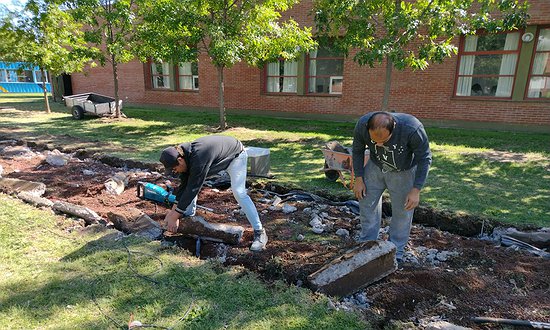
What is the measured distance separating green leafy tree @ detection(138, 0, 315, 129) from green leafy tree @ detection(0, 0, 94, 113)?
5.17 metres

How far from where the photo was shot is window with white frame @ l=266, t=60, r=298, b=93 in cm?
1505

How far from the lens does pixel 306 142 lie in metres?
10.3

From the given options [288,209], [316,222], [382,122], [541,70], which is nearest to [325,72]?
[541,70]

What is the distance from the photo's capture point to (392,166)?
335 cm

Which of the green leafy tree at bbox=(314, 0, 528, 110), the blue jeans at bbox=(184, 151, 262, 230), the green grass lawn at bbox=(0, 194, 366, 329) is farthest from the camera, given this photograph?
the green leafy tree at bbox=(314, 0, 528, 110)

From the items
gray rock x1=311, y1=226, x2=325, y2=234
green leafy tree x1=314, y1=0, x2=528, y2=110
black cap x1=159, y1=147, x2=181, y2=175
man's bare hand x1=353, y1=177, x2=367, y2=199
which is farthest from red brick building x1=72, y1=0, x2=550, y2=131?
man's bare hand x1=353, y1=177, x2=367, y2=199

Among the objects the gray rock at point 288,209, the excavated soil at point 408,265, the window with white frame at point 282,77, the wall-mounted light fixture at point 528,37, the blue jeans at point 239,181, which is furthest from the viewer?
the window with white frame at point 282,77

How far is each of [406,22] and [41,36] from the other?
48.0ft

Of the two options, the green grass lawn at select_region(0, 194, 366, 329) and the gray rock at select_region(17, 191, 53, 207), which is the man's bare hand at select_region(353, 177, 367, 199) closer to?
the green grass lawn at select_region(0, 194, 366, 329)

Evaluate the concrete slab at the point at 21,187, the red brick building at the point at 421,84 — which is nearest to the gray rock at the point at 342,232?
the concrete slab at the point at 21,187

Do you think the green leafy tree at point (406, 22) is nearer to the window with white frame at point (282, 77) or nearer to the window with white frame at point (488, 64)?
the window with white frame at point (488, 64)

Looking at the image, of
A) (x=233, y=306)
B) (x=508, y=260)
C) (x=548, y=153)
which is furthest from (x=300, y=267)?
(x=548, y=153)

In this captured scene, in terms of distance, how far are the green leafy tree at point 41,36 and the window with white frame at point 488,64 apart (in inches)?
540

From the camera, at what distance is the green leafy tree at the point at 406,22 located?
7703mm
